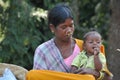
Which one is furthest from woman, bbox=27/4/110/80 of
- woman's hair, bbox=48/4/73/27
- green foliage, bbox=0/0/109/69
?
green foliage, bbox=0/0/109/69

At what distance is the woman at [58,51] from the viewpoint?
3529mm

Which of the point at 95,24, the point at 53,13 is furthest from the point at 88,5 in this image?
the point at 53,13

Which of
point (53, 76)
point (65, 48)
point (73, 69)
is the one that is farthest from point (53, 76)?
point (65, 48)

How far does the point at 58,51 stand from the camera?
145 inches

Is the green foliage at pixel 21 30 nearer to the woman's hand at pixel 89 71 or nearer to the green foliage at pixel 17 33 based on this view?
the green foliage at pixel 17 33

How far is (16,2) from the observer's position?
22.7 ft

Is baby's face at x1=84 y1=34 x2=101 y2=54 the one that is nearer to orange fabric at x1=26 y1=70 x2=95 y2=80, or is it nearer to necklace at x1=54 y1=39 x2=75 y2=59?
necklace at x1=54 y1=39 x2=75 y2=59

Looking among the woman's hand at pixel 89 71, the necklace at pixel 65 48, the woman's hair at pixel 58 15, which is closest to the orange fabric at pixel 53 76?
the woman's hand at pixel 89 71

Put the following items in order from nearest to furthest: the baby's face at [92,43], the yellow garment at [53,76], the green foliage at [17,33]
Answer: the yellow garment at [53,76] < the baby's face at [92,43] < the green foliage at [17,33]

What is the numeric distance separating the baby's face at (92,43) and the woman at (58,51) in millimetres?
93

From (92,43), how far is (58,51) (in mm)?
285

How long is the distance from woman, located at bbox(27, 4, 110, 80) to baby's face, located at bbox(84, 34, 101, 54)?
0.09 metres

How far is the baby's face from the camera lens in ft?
12.0

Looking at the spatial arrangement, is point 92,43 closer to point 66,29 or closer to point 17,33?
point 66,29
